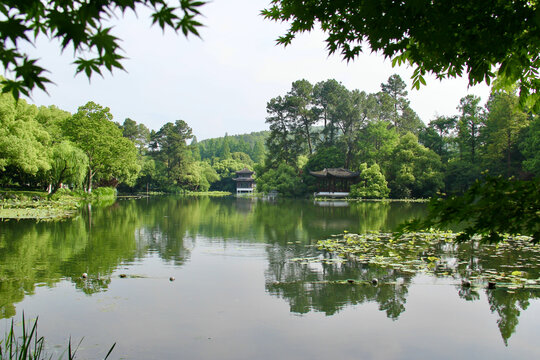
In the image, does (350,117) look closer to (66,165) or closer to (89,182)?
(89,182)

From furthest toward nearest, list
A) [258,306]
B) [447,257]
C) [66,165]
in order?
[66,165] < [447,257] < [258,306]

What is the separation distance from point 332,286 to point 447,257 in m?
3.57

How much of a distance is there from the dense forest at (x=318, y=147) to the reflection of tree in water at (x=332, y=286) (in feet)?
61.5

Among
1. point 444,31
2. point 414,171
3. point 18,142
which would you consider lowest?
point 444,31

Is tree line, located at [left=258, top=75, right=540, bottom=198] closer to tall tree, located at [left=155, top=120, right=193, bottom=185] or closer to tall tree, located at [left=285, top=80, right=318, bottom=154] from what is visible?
tall tree, located at [left=285, top=80, right=318, bottom=154]

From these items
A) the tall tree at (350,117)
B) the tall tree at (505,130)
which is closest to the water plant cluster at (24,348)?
the tall tree at (505,130)

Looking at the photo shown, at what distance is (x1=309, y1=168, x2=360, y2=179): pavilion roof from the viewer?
132ft

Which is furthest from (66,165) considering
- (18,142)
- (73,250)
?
(73,250)

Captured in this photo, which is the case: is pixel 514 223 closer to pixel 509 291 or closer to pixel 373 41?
pixel 373 41

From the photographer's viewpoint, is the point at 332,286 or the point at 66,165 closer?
the point at 332,286

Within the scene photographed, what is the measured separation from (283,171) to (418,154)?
13514 millimetres

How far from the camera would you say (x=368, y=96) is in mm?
44625

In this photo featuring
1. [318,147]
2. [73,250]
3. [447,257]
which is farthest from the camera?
[318,147]

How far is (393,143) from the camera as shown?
39.5m
